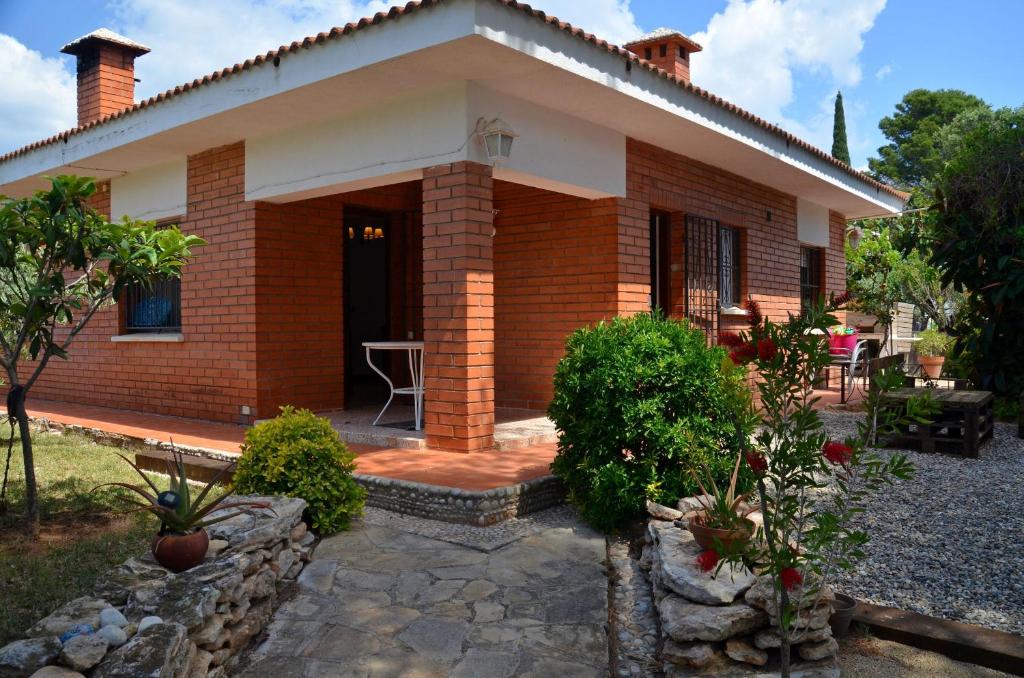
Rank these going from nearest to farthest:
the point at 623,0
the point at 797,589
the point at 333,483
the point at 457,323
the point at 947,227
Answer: the point at 797,589, the point at 333,483, the point at 457,323, the point at 947,227, the point at 623,0

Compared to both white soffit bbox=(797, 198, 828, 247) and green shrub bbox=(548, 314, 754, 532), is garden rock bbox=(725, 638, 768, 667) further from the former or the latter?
white soffit bbox=(797, 198, 828, 247)

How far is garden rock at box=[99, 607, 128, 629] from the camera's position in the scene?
8.66 ft

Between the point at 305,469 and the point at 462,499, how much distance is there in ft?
3.24

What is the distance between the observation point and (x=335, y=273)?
8.23 m

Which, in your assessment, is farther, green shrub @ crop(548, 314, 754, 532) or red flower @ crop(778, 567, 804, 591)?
green shrub @ crop(548, 314, 754, 532)

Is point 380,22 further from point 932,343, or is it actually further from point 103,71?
point 932,343

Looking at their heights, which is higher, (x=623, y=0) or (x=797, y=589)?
(x=623, y=0)

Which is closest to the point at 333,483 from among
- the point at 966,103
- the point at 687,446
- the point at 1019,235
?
the point at 687,446

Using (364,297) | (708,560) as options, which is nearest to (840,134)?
(364,297)

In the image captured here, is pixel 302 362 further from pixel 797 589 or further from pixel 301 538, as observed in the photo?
pixel 797 589

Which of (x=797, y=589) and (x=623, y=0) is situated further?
(x=623, y=0)

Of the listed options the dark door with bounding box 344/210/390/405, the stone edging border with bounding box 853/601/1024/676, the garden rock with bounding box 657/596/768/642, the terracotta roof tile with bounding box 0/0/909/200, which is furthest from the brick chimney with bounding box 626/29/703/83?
the garden rock with bounding box 657/596/768/642

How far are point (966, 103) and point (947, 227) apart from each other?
1656 inches

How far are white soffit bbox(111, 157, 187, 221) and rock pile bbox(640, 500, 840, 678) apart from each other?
7.35m
